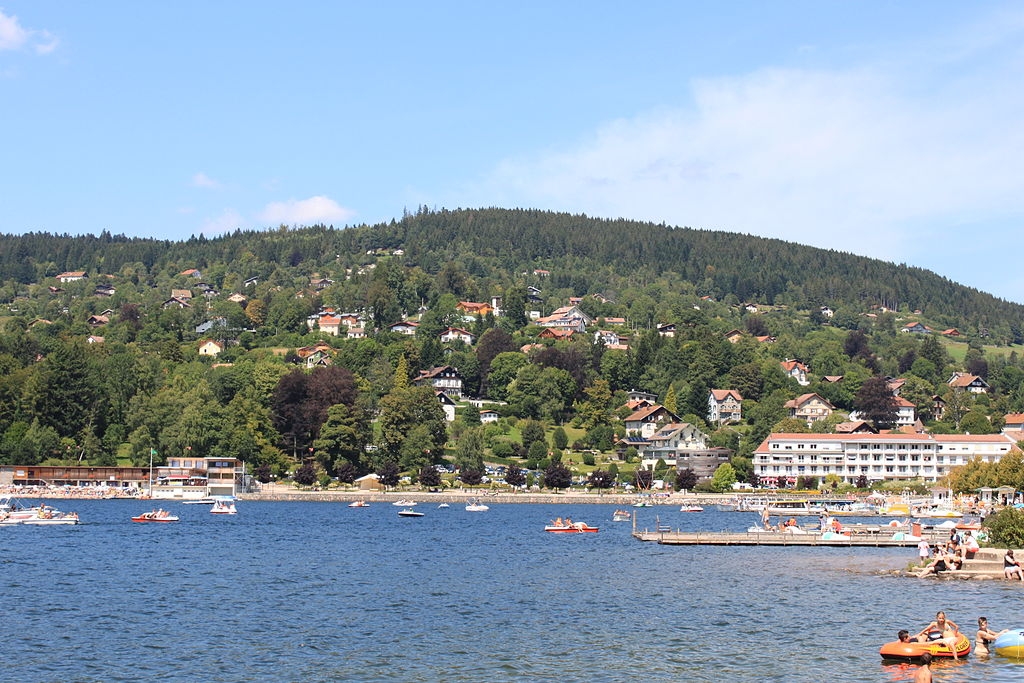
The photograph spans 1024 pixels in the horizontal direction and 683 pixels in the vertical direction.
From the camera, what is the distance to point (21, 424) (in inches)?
5187

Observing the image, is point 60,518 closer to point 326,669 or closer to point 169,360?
point 326,669

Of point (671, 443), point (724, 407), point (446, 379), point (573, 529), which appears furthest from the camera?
point (446, 379)

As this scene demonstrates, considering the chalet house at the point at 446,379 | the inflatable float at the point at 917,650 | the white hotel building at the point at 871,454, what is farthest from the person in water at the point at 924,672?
the chalet house at the point at 446,379

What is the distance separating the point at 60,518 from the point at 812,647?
2657 inches

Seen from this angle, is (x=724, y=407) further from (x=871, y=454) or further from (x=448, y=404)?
(x=448, y=404)

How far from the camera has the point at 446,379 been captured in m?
181

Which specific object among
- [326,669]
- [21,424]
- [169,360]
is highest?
[169,360]

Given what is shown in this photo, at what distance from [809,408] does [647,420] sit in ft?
92.0

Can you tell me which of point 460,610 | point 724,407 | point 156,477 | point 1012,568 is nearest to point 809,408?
point 724,407

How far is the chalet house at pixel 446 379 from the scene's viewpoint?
179625mm

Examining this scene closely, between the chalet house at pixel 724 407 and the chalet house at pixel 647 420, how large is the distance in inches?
526

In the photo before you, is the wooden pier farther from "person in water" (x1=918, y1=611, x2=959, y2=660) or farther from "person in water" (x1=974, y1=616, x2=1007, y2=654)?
"person in water" (x1=918, y1=611, x2=959, y2=660)

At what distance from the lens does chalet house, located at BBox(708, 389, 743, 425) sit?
574 ft

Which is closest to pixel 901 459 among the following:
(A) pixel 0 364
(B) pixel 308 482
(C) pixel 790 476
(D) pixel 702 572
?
Answer: (C) pixel 790 476
